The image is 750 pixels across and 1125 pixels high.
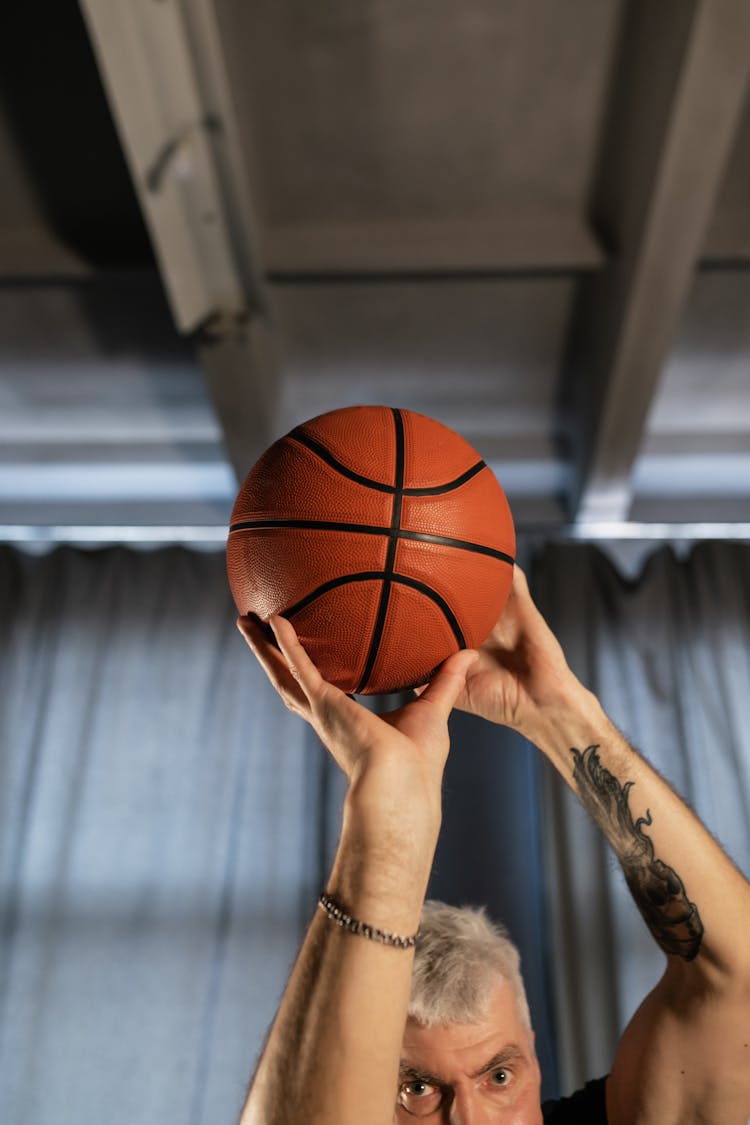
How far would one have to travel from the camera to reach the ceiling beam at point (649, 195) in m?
2.55

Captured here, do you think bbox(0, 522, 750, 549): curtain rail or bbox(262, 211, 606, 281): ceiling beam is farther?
bbox(0, 522, 750, 549): curtain rail

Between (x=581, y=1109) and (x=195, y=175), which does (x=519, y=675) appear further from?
(x=195, y=175)

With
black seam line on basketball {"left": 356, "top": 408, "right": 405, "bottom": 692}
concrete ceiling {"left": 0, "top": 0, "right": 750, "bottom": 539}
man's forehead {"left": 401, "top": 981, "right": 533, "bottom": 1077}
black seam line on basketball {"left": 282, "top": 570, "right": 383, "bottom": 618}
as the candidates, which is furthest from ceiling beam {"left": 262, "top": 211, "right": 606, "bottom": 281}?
man's forehead {"left": 401, "top": 981, "right": 533, "bottom": 1077}

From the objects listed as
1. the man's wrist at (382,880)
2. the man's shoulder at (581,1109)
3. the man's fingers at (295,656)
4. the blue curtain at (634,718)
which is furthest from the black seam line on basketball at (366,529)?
the blue curtain at (634,718)

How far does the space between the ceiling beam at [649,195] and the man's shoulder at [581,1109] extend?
7.55ft

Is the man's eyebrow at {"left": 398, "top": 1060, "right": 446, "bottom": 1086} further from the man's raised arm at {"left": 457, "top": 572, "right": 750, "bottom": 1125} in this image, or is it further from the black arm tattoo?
the black arm tattoo

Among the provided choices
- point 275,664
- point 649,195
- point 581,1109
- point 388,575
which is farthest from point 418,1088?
point 649,195

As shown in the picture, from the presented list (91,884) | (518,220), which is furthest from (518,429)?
(91,884)

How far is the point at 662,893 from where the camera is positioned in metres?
1.49

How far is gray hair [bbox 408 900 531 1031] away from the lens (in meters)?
1.66

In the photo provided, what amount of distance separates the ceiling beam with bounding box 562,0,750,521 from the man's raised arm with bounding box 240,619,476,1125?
2129 mm

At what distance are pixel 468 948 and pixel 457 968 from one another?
55 millimetres

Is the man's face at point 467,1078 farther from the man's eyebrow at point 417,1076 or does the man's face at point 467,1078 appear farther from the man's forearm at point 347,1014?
the man's forearm at point 347,1014

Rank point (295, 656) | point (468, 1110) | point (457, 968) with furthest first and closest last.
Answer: point (457, 968), point (468, 1110), point (295, 656)
